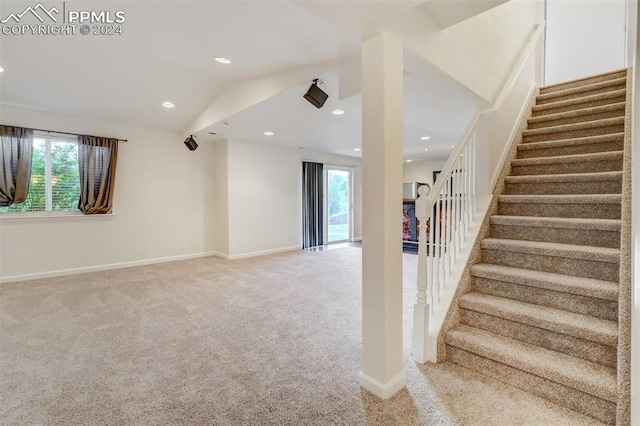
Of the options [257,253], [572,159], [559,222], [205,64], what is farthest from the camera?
[257,253]

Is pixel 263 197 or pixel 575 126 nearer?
pixel 575 126

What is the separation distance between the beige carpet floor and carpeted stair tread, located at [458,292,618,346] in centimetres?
41

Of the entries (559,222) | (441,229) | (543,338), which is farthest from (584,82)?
(543,338)

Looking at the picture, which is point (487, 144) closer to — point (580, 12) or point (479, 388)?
point (479, 388)

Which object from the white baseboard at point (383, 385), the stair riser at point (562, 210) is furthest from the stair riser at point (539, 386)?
the stair riser at point (562, 210)

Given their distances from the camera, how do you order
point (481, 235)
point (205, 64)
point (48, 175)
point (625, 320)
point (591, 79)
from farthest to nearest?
point (48, 175), point (591, 79), point (205, 64), point (481, 235), point (625, 320)

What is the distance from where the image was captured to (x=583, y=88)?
3.40 meters

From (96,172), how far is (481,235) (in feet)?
17.2

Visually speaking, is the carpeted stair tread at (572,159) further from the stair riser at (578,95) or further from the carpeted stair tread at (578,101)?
the stair riser at (578,95)

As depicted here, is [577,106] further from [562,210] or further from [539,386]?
[539,386]

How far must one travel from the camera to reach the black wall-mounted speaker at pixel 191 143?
205 inches

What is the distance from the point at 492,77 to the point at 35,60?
15.2 feet

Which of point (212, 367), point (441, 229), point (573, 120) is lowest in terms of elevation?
point (212, 367)

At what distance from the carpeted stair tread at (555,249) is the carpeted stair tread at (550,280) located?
134 mm
